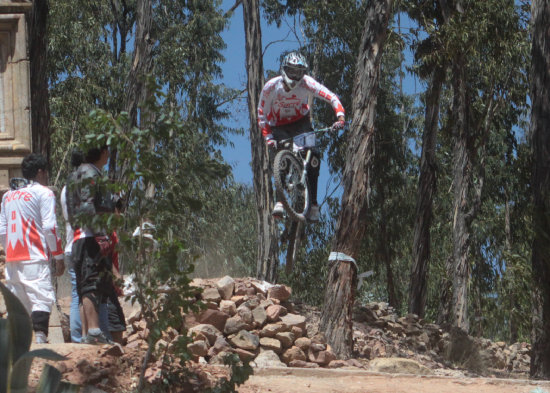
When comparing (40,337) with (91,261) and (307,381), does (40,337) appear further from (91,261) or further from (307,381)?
(307,381)

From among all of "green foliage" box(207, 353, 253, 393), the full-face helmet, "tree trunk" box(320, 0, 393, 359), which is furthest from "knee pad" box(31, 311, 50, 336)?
"tree trunk" box(320, 0, 393, 359)

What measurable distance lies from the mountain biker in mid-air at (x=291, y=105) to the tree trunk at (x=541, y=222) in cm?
218

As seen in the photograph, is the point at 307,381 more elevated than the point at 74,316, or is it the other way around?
the point at 74,316

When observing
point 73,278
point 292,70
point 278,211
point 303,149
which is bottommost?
point 73,278

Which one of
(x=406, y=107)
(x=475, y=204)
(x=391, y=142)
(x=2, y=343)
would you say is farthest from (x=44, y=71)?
(x=406, y=107)

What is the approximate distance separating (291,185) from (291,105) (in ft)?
2.84

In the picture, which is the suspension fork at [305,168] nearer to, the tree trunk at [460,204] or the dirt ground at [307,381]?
the dirt ground at [307,381]

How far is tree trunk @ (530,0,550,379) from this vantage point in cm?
992

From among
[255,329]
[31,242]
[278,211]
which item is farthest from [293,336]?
[31,242]

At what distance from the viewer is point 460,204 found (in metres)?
18.2

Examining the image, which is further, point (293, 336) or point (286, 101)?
point (286, 101)

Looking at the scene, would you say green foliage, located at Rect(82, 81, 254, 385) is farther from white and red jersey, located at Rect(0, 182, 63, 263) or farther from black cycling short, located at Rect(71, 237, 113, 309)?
white and red jersey, located at Rect(0, 182, 63, 263)

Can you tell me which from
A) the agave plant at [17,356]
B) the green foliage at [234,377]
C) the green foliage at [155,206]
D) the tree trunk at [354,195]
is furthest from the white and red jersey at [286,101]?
the agave plant at [17,356]

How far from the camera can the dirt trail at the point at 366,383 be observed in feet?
20.7
